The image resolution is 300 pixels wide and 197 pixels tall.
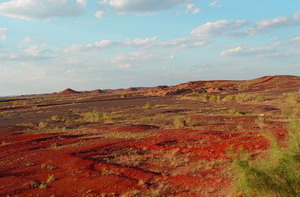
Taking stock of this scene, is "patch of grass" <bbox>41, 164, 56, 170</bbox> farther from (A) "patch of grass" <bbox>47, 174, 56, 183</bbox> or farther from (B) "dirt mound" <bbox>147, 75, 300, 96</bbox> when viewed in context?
(B) "dirt mound" <bbox>147, 75, 300, 96</bbox>

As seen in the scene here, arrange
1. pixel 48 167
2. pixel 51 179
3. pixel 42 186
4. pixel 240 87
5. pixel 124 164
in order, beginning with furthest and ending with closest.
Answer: pixel 240 87 → pixel 124 164 → pixel 48 167 → pixel 51 179 → pixel 42 186

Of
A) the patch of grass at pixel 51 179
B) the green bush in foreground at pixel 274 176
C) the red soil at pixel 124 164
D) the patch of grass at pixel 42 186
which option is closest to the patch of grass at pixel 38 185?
the patch of grass at pixel 42 186

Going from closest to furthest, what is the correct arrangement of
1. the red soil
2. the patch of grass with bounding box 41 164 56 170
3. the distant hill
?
the red soil, the patch of grass with bounding box 41 164 56 170, the distant hill

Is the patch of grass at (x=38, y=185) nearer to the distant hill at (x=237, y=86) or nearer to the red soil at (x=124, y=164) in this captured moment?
the red soil at (x=124, y=164)

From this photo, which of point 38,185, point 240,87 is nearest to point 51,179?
point 38,185

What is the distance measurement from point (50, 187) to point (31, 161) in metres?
4.53

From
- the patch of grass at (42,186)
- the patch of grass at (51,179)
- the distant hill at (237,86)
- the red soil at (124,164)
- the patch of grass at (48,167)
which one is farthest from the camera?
the distant hill at (237,86)

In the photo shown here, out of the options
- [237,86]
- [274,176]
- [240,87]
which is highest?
[237,86]

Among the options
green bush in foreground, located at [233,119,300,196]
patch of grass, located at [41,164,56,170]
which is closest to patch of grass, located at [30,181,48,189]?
patch of grass, located at [41,164,56,170]

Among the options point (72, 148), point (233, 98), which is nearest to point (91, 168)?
point (72, 148)

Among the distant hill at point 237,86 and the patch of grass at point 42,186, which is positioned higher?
the distant hill at point 237,86

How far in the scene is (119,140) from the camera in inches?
704

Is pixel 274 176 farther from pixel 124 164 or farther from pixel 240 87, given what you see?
pixel 240 87

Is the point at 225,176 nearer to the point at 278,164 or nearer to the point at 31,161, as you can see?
the point at 278,164
